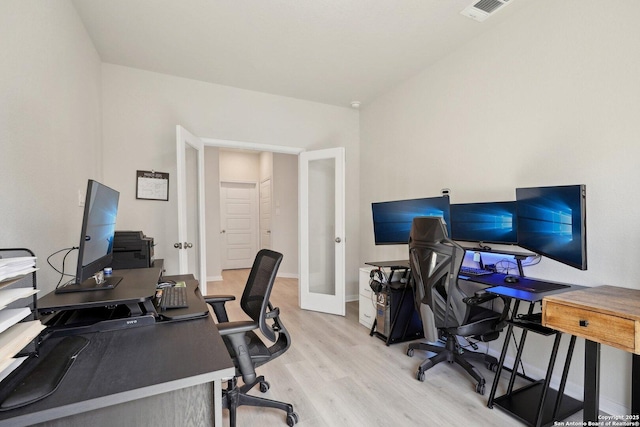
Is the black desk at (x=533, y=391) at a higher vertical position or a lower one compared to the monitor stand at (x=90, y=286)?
lower

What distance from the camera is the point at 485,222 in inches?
96.9

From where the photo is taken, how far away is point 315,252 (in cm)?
407

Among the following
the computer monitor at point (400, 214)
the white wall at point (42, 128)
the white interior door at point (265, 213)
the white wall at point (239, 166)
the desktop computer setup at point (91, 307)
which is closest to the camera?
the desktop computer setup at point (91, 307)

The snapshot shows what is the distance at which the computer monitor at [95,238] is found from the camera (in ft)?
4.07

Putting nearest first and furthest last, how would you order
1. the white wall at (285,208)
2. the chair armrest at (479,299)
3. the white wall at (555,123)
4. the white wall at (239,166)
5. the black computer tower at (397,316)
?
the white wall at (555,123)
the chair armrest at (479,299)
the black computer tower at (397,316)
the white wall at (285,208)
the white wall at (239,166)

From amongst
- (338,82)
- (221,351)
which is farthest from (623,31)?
(221,351)

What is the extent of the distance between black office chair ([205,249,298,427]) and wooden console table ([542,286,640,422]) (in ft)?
4.82

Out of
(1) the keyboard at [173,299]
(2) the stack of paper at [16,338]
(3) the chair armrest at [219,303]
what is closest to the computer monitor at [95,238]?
(1) the keyboard at [173,299]

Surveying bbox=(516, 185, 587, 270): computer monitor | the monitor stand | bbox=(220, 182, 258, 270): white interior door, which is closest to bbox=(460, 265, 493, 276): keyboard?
bbox=(516, 185, 587, 270): computer monitor

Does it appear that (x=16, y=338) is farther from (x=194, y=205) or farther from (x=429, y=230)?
(x=194, y=205)

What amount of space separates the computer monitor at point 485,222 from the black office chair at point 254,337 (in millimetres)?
1694

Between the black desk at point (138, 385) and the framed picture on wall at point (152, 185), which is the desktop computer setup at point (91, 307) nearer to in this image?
the black desk at point (138, 385)

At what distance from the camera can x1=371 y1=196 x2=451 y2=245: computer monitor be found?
2.72 metres

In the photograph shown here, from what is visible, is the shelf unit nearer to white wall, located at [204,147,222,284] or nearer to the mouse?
the mouse
